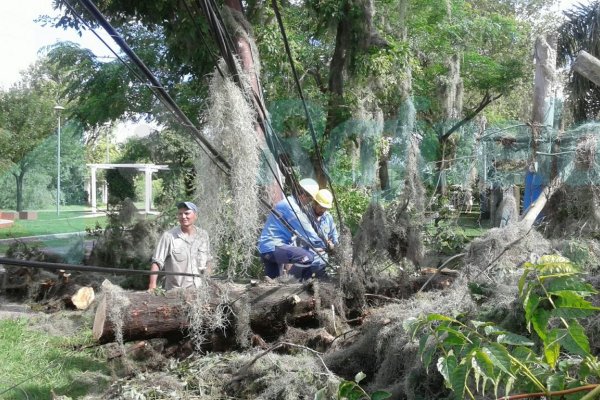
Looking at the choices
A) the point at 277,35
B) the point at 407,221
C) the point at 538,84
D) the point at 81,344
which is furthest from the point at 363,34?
the point at 81,344

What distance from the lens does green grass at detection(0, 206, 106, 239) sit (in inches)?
686

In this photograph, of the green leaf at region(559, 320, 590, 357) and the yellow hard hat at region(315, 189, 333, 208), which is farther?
the yellow hard hat at region(315, 189, 333, 208)

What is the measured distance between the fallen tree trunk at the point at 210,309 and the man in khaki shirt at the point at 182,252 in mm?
772

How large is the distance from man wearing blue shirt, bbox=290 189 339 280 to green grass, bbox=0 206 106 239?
10283 millimetres

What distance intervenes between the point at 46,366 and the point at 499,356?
510 centimetres

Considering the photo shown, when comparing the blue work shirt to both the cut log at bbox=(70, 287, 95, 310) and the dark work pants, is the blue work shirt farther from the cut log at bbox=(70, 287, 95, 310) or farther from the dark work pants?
the cut log at bbox=(70, 287, 95, 310)

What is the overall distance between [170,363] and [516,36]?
66.7 ft

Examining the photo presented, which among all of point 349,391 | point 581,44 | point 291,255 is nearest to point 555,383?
point 349,391

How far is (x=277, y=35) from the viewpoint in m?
12.3

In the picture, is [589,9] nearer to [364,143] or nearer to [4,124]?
[364,143]

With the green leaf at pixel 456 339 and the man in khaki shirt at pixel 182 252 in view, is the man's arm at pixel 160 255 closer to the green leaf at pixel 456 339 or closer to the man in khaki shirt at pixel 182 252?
the man in khaki shirt at pixel 182 252

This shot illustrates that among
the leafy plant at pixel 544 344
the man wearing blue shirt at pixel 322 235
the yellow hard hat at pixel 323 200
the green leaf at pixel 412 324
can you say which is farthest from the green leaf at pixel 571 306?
the yellow hard hat at pixel 323 200

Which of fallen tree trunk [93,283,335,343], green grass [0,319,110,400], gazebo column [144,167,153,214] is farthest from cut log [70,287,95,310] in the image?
gazebo column [144,167,153,214]

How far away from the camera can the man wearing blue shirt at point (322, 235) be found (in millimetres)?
6910
